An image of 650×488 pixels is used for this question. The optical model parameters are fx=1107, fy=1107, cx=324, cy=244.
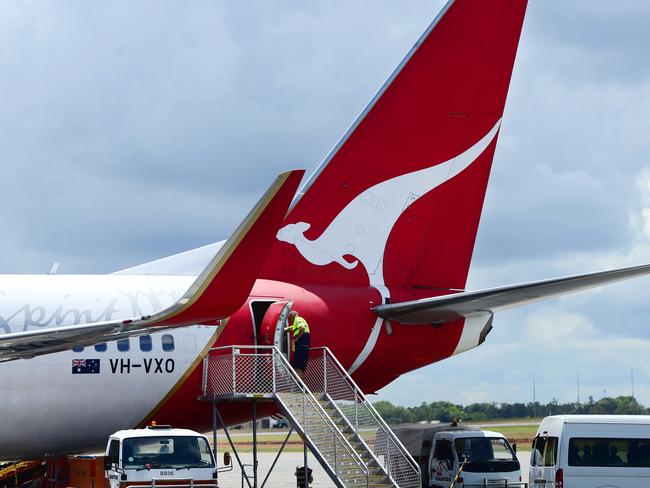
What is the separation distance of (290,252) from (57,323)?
21.0 ft

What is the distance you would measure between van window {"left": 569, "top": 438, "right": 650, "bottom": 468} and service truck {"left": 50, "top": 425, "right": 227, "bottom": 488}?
6.87 m

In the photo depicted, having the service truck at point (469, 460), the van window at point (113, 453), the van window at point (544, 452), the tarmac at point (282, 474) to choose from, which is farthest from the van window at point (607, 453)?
the tarmac at point (282, 474)

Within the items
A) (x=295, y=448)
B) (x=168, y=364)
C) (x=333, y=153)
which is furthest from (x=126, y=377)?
(x=295, y=448)

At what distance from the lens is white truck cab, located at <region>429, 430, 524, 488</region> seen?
27234mm

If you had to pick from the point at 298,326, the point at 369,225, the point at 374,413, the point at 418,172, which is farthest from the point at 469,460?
the point at 418,172

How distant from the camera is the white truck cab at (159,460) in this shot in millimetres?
19578

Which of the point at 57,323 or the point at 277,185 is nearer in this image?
the point at 277,185

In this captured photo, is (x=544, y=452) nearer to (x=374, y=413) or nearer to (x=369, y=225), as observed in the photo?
(x=374, y=413)

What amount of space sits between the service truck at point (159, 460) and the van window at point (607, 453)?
22.5 ft

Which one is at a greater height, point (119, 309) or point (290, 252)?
point (290, 252)

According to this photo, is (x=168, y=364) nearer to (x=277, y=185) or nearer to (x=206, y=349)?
(x=206, y=349)

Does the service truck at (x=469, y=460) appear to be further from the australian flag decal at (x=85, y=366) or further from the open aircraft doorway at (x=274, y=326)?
the australian flag decal at (x=85, y=366)

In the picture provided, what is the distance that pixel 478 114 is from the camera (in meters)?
29.6

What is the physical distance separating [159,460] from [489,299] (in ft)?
27.7
